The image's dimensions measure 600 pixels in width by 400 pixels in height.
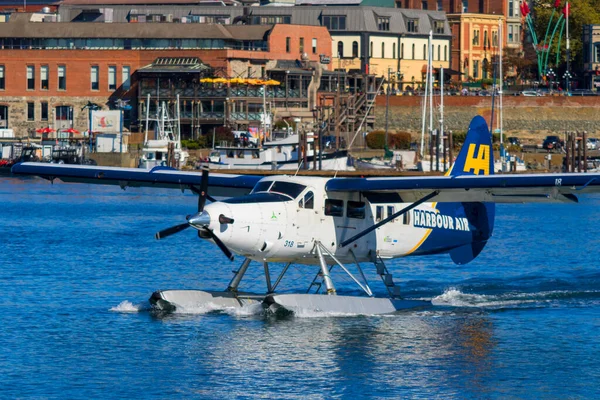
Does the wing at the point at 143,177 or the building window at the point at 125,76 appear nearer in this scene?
the wing at the point at 143,177

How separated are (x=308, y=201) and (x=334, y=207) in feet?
2.66

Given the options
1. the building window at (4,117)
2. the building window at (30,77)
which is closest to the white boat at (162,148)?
the building window at (30,77)

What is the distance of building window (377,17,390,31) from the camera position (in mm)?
114938

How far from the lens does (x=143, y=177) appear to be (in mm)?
26531

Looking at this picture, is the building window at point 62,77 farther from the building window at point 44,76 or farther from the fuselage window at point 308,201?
the fuselage window at point 308,201

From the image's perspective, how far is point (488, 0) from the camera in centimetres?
12800

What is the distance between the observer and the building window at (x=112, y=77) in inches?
3819

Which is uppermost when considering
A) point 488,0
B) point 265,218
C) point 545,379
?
point 488,0

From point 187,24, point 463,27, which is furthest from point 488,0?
point 187,24

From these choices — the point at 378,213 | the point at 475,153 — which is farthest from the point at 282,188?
the point at 475,153

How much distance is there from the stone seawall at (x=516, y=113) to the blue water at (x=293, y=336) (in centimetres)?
6189

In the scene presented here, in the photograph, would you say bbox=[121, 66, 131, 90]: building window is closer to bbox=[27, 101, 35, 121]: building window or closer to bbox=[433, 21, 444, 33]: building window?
bbox=[27, 101, 35, 121]: building window

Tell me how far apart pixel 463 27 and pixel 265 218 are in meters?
104

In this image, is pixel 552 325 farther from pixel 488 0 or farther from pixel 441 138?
pixel 488 0
